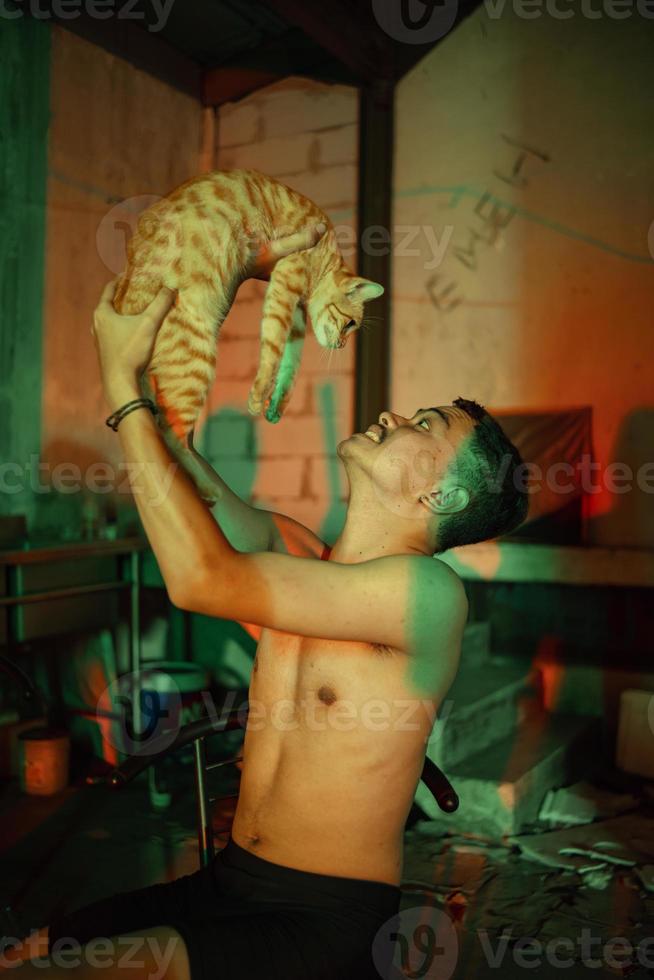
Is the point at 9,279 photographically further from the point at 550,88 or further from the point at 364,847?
the point at 364,847

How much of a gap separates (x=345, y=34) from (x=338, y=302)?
2.77 metres

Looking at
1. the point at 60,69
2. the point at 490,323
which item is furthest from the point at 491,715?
the point at 60,69

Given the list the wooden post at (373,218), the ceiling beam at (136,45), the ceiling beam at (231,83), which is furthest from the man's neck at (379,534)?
the ceiling beam at (231,83)

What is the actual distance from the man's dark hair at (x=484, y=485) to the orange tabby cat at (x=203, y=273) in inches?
15.9

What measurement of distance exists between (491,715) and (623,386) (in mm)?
1827

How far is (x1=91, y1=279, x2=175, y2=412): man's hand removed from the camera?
49.0 inches

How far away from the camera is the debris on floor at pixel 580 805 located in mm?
3385

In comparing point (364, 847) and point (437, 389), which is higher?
point (437, 389)

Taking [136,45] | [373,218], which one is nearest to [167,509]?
[373,218]

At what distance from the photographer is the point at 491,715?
373 centimetres

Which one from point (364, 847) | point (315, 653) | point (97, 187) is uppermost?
point (97, 187)

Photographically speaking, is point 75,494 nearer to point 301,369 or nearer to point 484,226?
point 301,369

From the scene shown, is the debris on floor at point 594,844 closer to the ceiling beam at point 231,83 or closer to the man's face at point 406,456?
the man's face at point 406,456

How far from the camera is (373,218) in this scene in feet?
14.2
